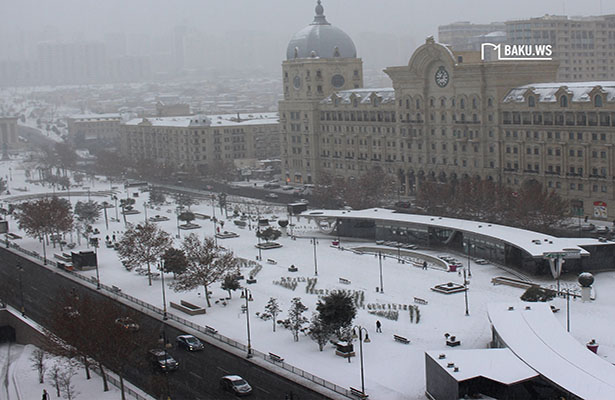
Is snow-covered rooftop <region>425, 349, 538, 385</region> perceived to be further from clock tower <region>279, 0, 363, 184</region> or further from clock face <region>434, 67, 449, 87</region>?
clock tower <region>279, 0, 363, 184</region>

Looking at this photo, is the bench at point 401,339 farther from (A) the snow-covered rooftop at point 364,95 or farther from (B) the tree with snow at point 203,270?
(A) the snow-covered rooftop at point 364,95

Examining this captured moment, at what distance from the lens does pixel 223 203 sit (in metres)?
98.1

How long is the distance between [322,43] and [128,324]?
260 ft

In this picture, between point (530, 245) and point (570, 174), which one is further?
point (570, 174)

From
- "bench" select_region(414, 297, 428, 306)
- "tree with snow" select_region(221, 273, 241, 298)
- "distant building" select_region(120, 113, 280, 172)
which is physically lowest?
"bench" select_region(414, 297, 428, 306)

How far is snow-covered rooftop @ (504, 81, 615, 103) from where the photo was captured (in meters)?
79.7

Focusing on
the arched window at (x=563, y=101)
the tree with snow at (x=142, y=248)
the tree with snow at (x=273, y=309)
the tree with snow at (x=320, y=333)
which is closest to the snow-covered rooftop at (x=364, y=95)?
the arched window at (x=563, y=101)

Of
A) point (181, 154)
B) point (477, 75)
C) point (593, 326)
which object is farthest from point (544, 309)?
point (181, 154)

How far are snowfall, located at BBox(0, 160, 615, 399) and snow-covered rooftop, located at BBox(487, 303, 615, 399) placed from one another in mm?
2636

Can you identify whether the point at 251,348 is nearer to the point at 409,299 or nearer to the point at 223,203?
the point at 409,299

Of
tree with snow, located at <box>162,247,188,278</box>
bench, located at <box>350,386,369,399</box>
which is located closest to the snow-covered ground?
bench, located at <box>350,386,369,399</box>

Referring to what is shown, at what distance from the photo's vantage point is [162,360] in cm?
4488

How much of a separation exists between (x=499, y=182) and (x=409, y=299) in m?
34.7
